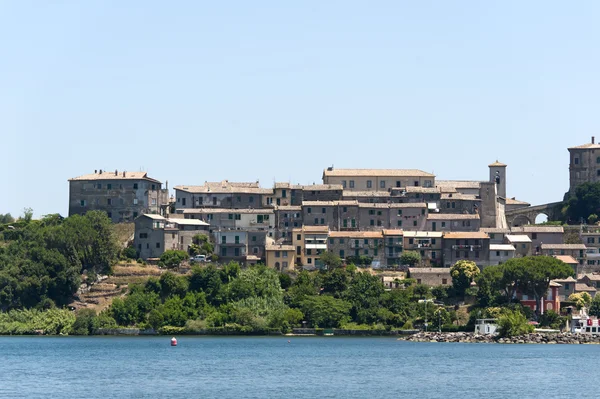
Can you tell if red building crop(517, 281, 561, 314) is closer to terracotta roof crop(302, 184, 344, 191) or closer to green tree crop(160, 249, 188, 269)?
terracotta roof crop(302, 184, 344, 191)

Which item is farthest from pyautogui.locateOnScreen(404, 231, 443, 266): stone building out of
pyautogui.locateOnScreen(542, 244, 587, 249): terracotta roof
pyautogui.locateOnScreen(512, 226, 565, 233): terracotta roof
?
pyautogui.locateOnScreen(542, 244, 587, 249): terracotta roof

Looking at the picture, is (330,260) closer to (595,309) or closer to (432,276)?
(432,276)

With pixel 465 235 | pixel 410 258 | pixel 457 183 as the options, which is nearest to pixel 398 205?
pixel 410 258

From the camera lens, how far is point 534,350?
96.6 m

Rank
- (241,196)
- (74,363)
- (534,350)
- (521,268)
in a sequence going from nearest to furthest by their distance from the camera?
(74,363) → (534,350) → (521,268) → (241,196)

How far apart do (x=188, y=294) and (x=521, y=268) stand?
26914 mm

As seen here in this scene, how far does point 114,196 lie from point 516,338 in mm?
43002

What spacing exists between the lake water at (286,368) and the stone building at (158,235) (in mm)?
14505

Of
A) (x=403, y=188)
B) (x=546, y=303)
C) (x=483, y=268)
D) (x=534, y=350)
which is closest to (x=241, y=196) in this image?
(x=403, y=188)

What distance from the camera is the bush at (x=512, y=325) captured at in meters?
104

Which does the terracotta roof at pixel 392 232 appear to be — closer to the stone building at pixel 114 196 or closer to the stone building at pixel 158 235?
the stone building at pixel 158 235

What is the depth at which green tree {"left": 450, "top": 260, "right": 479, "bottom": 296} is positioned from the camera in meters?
113

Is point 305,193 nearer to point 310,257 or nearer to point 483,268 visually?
point 310,257

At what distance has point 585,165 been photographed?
138250 millimetres
